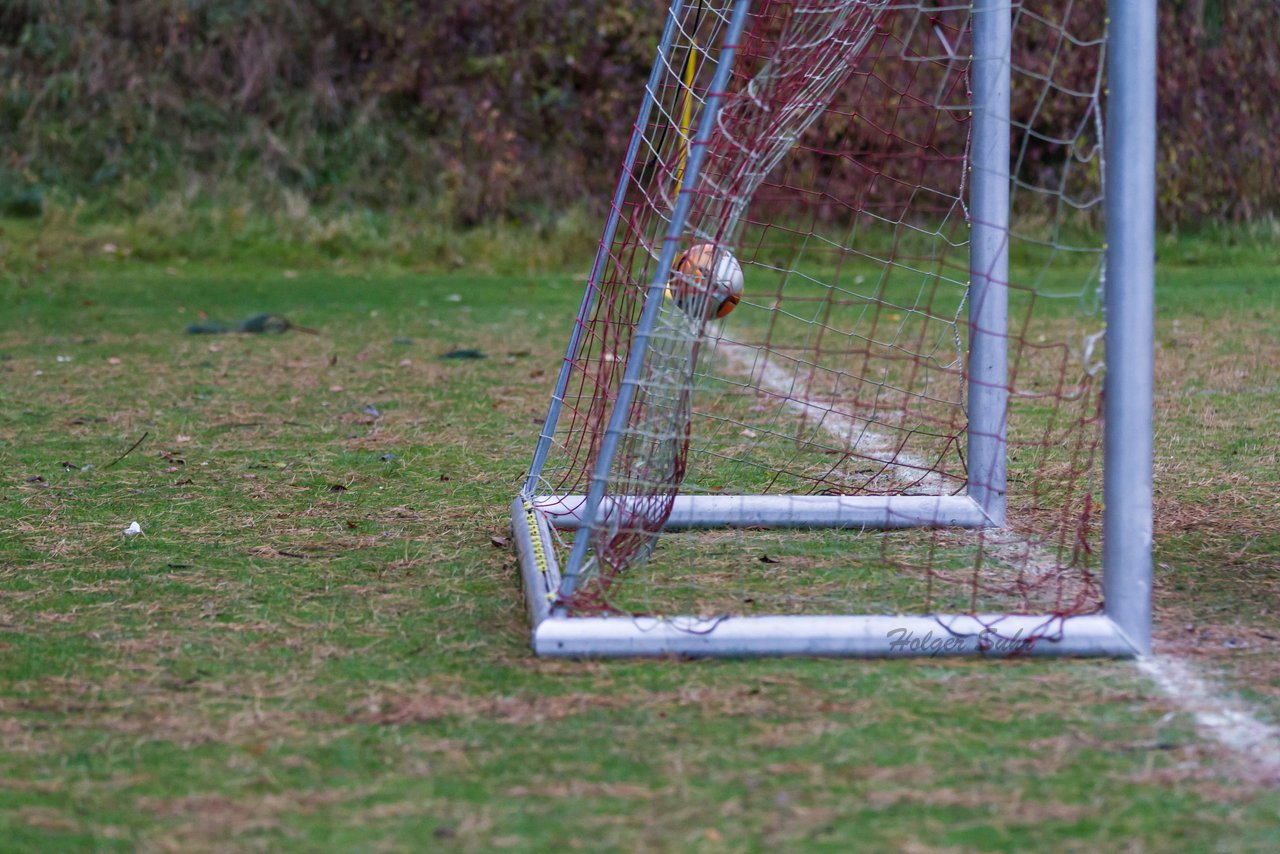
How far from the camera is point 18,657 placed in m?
2.93

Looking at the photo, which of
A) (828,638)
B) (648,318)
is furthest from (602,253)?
(828,638)

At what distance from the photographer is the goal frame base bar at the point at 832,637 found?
291 cm

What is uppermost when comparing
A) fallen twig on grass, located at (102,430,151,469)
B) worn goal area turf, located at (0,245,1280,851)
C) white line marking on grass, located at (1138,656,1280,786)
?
white line marking on grass, located at (1138,656,1280,786)

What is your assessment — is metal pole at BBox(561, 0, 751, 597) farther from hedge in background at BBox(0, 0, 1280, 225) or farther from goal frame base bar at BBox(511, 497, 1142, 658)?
hedge in background at BBox(0, 0, 1280, 225)

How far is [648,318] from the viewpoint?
309 cm

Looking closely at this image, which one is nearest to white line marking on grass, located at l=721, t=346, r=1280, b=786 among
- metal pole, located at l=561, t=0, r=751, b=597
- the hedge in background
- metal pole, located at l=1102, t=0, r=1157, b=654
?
metal pole, located at l=1102, t=0, r=1157, b=654

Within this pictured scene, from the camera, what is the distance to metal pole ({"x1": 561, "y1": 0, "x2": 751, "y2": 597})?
3043 mm

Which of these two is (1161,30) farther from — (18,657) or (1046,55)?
(18,657)

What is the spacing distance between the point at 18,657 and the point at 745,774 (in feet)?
5.37

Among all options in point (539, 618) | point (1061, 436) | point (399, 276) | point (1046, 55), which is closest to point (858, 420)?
point (1061, 436)

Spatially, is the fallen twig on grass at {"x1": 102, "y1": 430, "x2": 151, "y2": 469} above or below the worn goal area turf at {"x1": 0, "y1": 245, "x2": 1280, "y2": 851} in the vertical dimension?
below

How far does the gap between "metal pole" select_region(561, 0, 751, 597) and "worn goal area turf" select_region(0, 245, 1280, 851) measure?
292 millimetres

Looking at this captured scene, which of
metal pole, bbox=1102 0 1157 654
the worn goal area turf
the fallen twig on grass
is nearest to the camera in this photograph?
the worn goal area turf

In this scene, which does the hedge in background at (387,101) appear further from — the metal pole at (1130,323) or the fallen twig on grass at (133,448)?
the metal pole at (1130,323)
